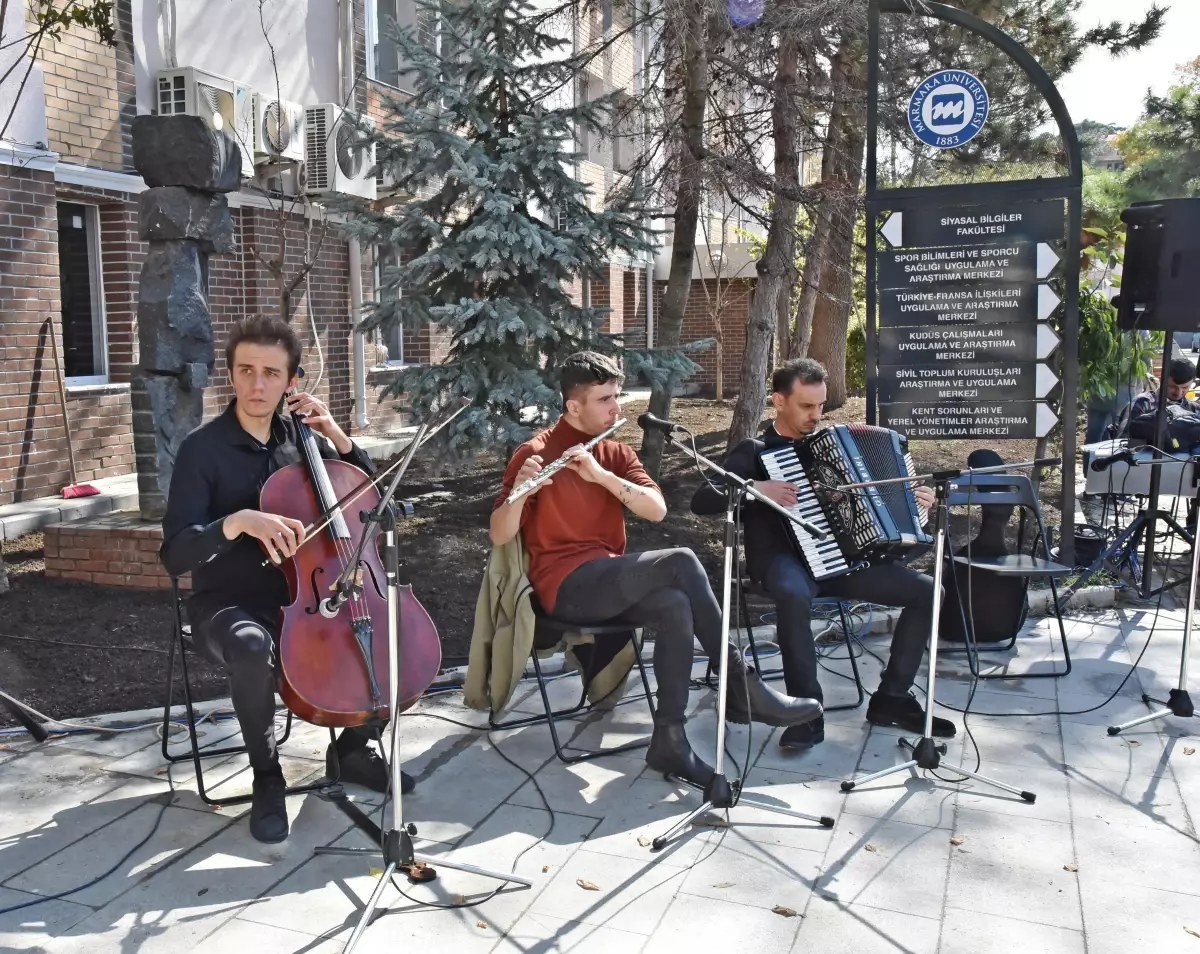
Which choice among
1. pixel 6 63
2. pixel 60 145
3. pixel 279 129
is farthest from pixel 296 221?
pixel 6 63

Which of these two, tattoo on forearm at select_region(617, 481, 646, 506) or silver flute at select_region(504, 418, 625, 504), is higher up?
silver flute at select_region(504, 418, 625, 504)

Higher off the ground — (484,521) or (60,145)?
(60,145)

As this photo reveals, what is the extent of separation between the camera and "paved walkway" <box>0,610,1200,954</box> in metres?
2.87

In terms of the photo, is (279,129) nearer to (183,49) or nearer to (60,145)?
(183,49)

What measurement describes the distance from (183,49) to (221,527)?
24.2 feet

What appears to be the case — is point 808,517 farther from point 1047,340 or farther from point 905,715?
point 1047,340

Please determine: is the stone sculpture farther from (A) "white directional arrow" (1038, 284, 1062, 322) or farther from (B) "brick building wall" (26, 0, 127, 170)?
(A) "white directional arrow" (1038, 284, 1062, 322)

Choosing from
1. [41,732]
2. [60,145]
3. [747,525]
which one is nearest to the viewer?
[41,732]

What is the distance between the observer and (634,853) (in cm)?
332

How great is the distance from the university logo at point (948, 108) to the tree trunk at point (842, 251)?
4.17 ft

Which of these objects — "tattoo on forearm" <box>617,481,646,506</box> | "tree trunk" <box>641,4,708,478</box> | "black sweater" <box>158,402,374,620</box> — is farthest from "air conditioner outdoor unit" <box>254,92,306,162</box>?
"tattoo on forearm" <box>617,481,646,506</box>

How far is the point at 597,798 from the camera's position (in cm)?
371

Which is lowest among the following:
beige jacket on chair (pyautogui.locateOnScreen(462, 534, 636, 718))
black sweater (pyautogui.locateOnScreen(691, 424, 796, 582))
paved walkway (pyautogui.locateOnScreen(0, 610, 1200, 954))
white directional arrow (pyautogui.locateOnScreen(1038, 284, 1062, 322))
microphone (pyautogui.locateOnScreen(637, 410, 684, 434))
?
paved walkway (pyautogui.locateOnScreen(0, 610, 1200, 954))

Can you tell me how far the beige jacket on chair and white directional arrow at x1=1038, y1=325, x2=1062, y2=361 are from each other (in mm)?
3664
